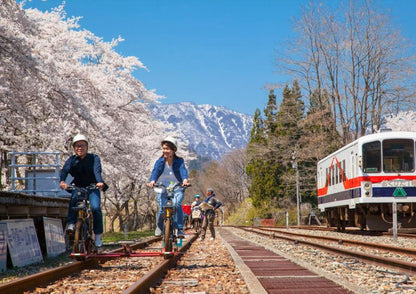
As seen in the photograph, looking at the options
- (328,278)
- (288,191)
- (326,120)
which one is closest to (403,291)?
(328,278)

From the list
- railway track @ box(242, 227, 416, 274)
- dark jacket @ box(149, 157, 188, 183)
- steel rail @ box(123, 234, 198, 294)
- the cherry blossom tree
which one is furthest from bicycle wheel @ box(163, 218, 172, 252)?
the cherry blossom tree

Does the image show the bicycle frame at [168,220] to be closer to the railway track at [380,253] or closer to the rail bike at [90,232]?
the rail bike at [90,232]

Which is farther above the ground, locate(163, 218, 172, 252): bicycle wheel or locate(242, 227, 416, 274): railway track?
locate(163, 218, 172, 252): bicycle wheel

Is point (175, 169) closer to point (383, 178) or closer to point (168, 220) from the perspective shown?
point (168, 220)

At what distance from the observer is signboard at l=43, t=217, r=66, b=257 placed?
458 inches

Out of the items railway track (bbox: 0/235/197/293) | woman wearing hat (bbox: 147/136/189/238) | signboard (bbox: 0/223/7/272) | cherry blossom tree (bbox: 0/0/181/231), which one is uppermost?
cherry blossom tree (bbox: 0/0/181/231)

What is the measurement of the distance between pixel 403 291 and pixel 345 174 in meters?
14.6

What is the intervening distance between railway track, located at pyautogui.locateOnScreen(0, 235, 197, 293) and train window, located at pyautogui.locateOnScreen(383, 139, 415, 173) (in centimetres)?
1138

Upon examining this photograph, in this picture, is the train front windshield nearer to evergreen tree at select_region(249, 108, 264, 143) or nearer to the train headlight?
the train headlight

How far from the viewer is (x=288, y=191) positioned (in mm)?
57375

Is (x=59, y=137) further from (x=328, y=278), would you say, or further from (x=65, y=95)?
(x=328, y=278)

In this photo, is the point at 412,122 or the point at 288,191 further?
the point at 288,191

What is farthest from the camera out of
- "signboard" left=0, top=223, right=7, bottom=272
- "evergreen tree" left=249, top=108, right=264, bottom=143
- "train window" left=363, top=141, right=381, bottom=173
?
"evergreen tree" left=249, top=108, right=264, bottom=143

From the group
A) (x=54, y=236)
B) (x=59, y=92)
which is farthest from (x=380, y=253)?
(x=59, y=92)
